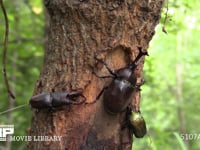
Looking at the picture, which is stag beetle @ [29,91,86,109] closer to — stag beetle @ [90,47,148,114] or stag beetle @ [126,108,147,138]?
stag beetle @ [90,47,148,114]

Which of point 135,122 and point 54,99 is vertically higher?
point 54,99

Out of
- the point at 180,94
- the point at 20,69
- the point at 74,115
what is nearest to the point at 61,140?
the point at 74,115

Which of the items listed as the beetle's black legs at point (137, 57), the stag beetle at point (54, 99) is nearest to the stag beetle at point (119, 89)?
the beetle's black legs at point (137, 57)

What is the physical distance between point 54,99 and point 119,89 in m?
0.33

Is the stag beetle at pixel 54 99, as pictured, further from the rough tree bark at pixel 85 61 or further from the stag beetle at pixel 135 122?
the stag beetle at pixel 135 122

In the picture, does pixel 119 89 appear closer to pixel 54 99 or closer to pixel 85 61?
pixel 85 61

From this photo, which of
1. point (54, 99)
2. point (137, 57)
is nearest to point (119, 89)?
point (137, 57)

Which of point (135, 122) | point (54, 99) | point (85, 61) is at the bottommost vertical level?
point (135, 122)

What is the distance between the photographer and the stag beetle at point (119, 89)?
1.83 metres

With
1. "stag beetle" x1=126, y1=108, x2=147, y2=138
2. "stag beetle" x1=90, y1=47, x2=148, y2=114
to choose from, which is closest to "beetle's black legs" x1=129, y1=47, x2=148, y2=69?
"stag beetle" x1=90, y1=47, x2=148, y2=114

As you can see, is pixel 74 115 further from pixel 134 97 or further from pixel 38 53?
pixel 38 53

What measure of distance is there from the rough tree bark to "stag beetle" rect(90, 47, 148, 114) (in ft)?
0.13

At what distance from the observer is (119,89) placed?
185 cm

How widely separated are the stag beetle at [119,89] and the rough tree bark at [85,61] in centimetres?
4
